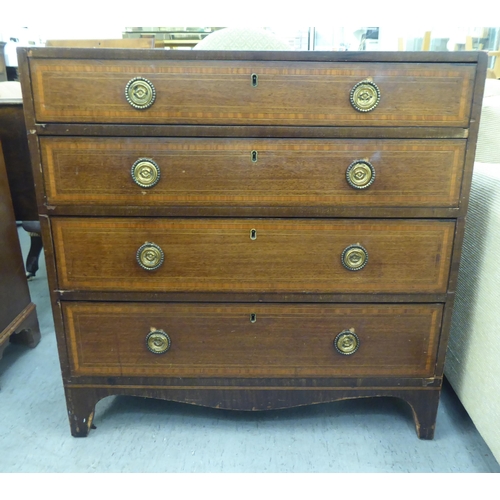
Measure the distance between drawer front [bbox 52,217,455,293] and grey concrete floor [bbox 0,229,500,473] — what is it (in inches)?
15.8

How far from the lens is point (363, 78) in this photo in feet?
2.78

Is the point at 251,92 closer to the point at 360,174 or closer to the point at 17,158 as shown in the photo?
the point at 360,174

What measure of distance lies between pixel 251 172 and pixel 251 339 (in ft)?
1.25

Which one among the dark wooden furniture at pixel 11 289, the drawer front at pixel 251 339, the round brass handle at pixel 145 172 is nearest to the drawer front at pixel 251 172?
the round brass handle at pixel 145 172

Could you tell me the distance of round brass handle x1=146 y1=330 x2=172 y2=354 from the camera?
1.02m

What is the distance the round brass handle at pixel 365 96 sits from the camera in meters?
0.85

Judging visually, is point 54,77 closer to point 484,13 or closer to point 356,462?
point 484,13

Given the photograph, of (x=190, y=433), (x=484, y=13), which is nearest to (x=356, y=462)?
(x=190, y=433)

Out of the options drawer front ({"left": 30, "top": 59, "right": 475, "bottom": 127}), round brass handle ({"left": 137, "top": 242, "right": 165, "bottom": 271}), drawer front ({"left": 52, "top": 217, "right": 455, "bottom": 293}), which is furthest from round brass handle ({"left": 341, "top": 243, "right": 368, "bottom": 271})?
round brass handle ({"left": 137, "top": 242, "right": 165, "bottom": 271})

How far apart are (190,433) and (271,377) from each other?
268 mm

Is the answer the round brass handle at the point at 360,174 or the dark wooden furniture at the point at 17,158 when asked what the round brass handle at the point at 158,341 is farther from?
the dark wooden furniture at the point at 17,158

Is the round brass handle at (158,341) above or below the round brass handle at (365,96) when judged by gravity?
Answer: below

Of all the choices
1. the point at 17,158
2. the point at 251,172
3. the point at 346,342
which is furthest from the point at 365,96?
the point at 17,158

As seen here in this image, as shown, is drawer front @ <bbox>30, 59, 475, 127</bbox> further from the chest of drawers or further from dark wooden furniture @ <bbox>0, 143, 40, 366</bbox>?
dark wooden furniture @ <bbox>0, 143, 40, 366</bbox>
